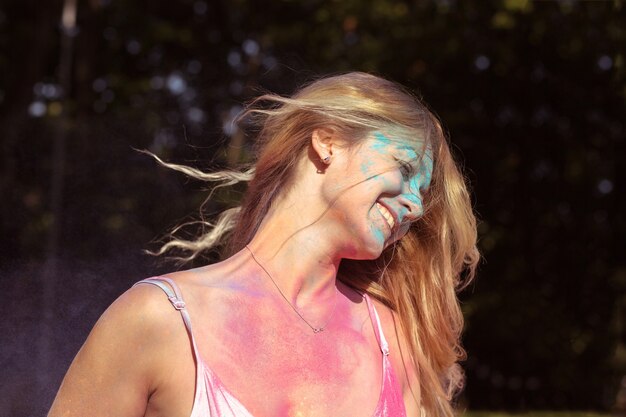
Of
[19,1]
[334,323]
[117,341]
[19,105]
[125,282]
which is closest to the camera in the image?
[117,341]

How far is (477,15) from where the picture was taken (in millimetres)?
8055

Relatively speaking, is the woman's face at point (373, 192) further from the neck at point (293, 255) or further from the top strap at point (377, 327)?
the top strap at point (377, 327)

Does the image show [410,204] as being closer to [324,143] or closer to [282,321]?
[324,143]

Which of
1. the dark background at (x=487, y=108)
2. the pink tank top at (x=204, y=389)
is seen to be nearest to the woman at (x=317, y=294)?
the pink tank top at (x=204, y=389)

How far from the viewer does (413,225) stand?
7.35 ft

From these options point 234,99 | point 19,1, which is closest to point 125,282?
point 234,99

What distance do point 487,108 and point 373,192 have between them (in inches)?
255

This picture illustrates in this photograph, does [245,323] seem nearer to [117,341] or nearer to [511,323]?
[117,341]

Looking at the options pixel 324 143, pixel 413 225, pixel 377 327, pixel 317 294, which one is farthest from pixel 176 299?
pixel 413 225

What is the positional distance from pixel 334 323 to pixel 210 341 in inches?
14.8

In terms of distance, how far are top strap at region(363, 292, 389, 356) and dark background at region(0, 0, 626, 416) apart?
4.62 metres

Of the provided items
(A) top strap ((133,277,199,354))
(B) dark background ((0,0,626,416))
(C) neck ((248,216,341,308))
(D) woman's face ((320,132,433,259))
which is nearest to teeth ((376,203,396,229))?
A: (D) woman's face ((320,132,433,259))

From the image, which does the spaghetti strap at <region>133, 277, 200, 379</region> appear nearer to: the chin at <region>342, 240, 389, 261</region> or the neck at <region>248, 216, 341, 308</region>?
the neck at <region>248, 216, 341, 308</region>

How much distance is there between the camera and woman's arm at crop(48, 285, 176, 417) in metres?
1.58
